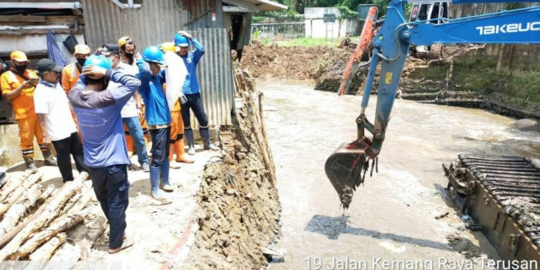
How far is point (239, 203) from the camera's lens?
5.93 meters

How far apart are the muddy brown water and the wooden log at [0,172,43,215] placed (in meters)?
3.46

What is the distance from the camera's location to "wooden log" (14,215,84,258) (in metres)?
3.47

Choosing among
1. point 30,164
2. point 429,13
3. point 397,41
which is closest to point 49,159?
point 30,164

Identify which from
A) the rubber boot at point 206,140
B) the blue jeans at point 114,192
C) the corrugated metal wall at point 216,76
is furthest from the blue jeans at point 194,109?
the blue jeans at point 114,192

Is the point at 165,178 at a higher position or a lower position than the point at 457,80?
lower

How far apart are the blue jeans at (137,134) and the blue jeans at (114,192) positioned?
199cm

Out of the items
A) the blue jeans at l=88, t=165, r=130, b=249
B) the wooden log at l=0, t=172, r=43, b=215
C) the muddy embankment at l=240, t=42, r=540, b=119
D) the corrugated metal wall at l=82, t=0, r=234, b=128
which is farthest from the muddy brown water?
the wooden log at l=0, t=172, r=43, b=215

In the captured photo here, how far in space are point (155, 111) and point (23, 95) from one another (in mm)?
2356

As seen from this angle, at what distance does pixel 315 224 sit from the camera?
7059 mm

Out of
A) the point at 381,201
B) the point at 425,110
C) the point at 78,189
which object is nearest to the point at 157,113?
the point at 78,189

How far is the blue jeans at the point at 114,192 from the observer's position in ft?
12.0

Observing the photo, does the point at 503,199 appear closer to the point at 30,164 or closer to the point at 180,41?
the point at 180,41

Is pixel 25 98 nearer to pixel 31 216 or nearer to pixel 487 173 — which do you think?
pixel 31 216

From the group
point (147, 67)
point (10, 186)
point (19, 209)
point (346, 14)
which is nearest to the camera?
point (19, 209)
